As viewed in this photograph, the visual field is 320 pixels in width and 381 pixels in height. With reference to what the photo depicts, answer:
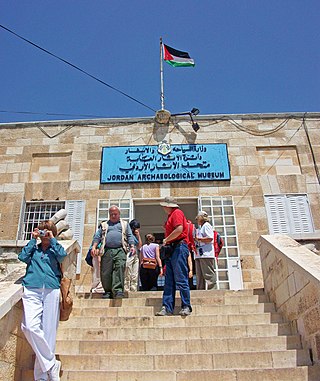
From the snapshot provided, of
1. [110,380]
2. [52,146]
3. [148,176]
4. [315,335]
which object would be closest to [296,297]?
[315,335]

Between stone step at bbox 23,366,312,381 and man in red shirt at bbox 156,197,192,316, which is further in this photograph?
man in red shirt at bbox 156,197,192,316

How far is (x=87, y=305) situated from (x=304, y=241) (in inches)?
157

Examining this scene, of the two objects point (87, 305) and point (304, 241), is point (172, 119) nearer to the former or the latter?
point (304, 241)

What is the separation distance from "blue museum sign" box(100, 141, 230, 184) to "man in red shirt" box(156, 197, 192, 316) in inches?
178

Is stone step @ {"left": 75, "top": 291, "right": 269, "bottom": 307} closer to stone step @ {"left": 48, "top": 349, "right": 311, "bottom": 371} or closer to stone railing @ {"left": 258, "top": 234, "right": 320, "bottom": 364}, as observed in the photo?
stone railing @ {"left": 258, "top": 234, "right": 320, "bottom": 364}

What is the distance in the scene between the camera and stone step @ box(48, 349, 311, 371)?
12.0 feet

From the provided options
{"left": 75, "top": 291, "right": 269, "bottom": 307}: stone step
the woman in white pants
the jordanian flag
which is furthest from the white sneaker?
the jordanian flag

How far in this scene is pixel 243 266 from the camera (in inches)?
334

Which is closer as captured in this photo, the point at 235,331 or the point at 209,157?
the point at 235,331

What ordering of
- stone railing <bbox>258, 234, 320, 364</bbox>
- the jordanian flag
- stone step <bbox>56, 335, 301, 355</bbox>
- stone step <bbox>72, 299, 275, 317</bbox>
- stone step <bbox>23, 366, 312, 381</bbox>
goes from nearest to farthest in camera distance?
1. stone step <bbox>23, 366, 312, 381</bbox>
2. stone railing <bbox>258, 234, 320, 364</bbox>
3. stone step <bbox>56, 335, 301, 355</bbox>
4. stone step <bbox>72, 299, 275, 317</bbox>
5. the jordanian flag

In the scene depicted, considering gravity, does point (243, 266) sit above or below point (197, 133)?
below

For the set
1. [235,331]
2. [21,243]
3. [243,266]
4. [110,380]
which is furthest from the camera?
[243,266]

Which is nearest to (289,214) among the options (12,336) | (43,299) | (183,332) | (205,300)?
(205,300)

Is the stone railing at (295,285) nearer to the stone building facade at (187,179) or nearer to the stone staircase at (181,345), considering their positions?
the stone staircase at (181,345)
